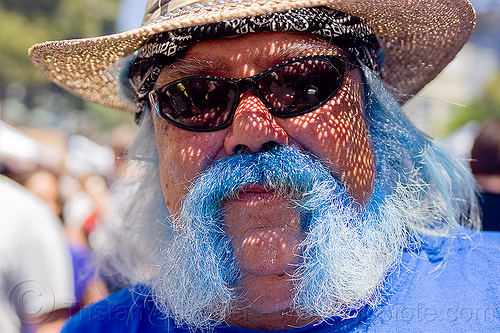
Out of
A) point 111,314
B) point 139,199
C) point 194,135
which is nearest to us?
point 194,135

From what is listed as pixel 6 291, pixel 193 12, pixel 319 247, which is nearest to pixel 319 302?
pixel 319 247

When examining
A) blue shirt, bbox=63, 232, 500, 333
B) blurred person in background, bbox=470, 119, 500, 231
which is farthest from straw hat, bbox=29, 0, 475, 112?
blurred person in background, bbox=470, 119, 500, 231

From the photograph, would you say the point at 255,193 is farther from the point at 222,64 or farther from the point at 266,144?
the point at 222,64

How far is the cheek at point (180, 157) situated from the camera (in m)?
1.38

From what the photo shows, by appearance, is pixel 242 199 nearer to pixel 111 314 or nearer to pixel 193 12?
pixel 193 12

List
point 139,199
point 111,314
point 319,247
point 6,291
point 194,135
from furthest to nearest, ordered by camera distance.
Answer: point 6,291, point 139,199, point 111,314, point 194,135, point 319,247

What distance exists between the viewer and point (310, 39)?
136 cm

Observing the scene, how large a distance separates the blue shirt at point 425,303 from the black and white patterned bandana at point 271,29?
720 mm

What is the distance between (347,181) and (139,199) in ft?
3.26

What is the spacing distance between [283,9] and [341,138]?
432 millimetres

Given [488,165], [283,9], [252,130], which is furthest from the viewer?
[488,165]

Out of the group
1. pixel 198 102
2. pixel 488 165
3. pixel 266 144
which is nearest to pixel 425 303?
pixel 266 144

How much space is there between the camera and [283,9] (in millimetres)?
1162

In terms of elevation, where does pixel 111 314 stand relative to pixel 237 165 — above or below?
below
